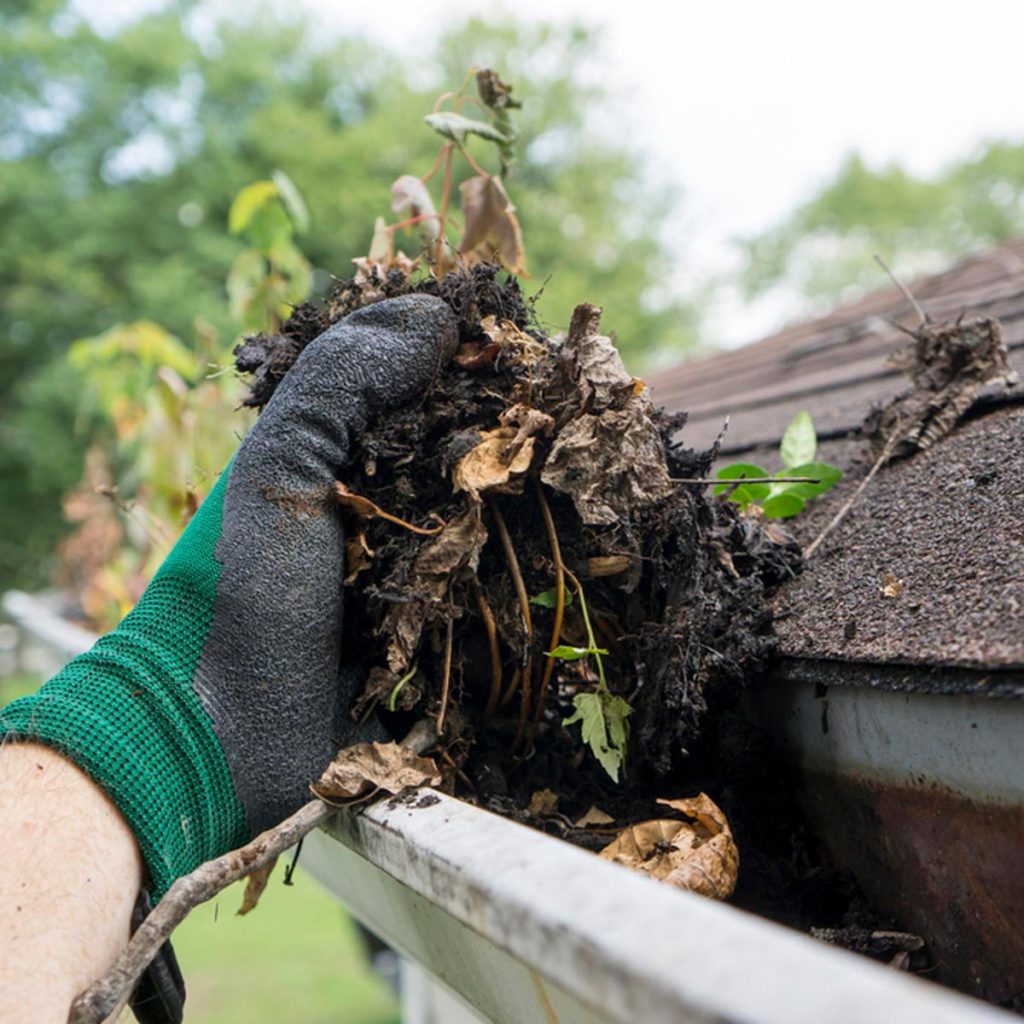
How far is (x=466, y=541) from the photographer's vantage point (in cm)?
94

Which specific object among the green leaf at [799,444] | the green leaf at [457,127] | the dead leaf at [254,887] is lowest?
the dead leaf at [254,887]

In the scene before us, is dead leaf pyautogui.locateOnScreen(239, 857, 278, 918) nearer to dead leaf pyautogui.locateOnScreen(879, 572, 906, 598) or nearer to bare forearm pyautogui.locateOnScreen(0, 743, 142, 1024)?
bare forearm pyautogui.locateOnScreen(0, 743, 142, 1024)

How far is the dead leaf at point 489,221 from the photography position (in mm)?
1449

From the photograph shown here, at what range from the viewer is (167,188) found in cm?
1401

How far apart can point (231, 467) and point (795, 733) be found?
25.1 inches

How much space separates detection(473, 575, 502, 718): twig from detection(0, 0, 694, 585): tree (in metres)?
11.4

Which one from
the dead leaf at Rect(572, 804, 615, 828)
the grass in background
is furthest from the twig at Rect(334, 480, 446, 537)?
the grass in background

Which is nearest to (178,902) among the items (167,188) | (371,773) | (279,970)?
(371,773)

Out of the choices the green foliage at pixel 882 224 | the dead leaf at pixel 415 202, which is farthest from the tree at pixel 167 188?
the dead leaf at pixel 415 202

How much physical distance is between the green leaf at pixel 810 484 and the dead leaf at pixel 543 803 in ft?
1.63

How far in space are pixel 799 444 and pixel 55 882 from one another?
1074 mm

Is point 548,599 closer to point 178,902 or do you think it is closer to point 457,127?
point 178,902

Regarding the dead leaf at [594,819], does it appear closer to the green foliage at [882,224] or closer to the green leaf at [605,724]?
the green leaf at [605,724]

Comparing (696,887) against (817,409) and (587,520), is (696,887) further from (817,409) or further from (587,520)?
(817,409)
